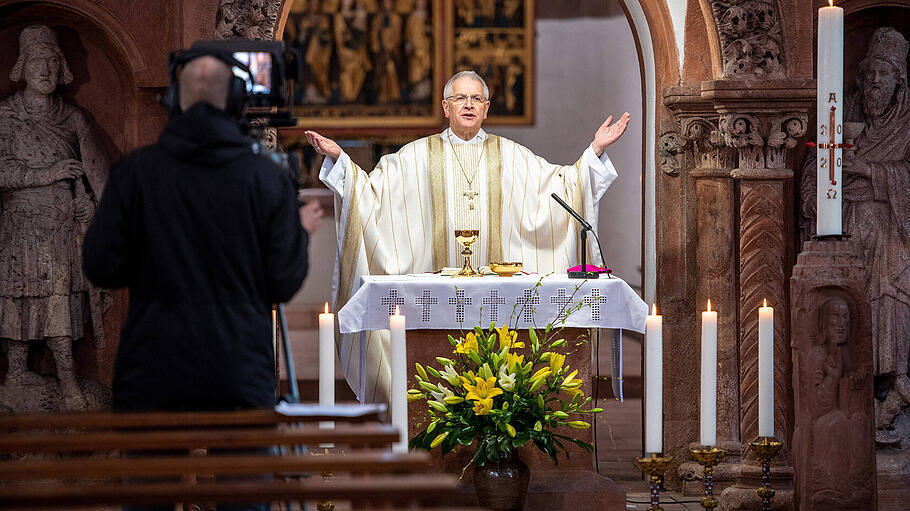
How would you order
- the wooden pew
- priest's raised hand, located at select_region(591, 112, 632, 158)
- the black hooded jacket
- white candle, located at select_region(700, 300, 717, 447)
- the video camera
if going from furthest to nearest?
priest's raised hand, located at select_region(591, 112, 632, 158) < white candle, located at select_region(700, 300, 717, 447) < the video camera < the black hooded jacket < the wooden pew

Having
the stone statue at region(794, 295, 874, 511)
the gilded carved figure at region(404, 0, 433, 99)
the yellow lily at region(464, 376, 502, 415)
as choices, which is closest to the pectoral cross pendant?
the yellow lily at region(464, 376, 502, 415)

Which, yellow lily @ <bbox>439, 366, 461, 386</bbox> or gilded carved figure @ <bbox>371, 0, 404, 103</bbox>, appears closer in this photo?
yellow lily @ <bbox>439, 366, 461, 386</bbox>

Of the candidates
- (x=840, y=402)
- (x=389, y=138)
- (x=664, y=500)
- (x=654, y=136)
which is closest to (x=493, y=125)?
(x=389, y=138)

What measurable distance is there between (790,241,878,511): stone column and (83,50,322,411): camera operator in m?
2.13

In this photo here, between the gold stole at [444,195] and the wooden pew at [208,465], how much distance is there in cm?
330

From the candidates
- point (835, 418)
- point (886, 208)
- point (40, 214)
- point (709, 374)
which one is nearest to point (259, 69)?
point (709, 374)

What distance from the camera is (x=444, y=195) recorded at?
6477 millimetres

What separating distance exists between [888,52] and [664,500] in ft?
8.02

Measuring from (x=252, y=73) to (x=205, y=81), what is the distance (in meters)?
0.58

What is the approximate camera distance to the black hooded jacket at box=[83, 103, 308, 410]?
131 inches

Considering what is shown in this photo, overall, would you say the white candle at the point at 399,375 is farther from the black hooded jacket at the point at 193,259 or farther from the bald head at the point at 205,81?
the bald head at the point at 205,81

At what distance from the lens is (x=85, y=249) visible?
3342 mm

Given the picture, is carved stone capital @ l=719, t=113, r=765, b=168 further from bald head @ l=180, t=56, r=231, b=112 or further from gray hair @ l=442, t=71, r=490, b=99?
bald head @ l=180, t=56, r=231, b=112

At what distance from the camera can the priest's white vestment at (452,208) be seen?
6180 mm
